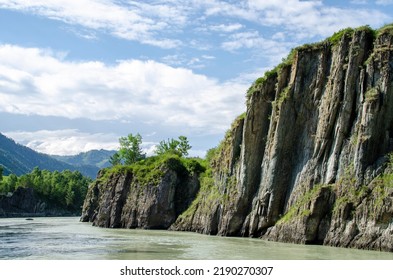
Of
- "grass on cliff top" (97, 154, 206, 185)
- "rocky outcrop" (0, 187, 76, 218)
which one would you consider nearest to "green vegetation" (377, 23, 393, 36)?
"grass on cliff top" (97, 154, 206, 185)

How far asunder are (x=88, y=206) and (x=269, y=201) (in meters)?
69.1

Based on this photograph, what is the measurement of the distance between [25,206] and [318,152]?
141123 mm

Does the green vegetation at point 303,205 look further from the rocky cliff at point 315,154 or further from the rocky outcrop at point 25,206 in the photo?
the rocky outcrop at point 25,206

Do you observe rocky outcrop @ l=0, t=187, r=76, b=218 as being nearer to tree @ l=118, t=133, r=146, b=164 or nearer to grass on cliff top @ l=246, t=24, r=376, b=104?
tree @ l=118, t=133, r=146, b=164

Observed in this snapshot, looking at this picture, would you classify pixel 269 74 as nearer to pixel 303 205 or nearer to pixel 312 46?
pixel 312 46

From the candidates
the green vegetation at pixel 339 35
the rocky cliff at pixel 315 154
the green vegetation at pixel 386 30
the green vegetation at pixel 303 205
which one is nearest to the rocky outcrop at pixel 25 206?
the rocky cliff at pixel 315 154

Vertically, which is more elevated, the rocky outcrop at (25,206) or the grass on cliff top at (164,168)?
the grass on cliff top at (164,168)

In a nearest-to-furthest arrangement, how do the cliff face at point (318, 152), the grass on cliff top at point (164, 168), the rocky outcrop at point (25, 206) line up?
the cliff face at point (318, 152) → the grass on cliff top at point (164, 168) → the rocky outcrop at point (25, 206)

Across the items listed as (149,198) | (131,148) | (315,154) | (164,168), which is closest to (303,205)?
(315,154)

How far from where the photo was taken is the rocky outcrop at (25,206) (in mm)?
159750

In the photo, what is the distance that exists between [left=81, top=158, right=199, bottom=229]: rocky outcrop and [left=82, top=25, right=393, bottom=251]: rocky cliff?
7.88m

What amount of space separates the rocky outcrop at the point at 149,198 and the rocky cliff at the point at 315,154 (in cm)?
788

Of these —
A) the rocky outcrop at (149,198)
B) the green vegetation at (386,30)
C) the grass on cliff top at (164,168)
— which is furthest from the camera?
the grass on cliff top at (164,168)

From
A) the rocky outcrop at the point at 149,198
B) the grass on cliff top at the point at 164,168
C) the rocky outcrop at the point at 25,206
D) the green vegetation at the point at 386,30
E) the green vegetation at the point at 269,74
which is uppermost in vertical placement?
the green vegetation at the point at 386,30
